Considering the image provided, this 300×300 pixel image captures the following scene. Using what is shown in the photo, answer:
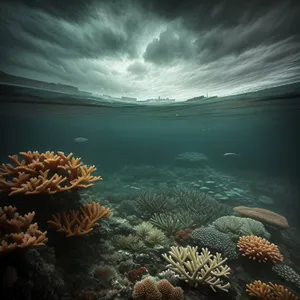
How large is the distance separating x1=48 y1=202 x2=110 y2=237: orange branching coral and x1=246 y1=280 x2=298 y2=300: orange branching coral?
4253 millimetres

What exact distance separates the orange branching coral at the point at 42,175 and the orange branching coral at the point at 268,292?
16.2 feet

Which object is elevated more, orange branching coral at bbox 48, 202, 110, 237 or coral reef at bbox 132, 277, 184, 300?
orange branching coral at bbox 48, 202, 110, 237

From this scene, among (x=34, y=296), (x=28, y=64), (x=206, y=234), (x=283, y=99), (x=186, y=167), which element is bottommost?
(x=186, y=167)

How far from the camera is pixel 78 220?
4574mm

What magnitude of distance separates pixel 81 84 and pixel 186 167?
2098cm

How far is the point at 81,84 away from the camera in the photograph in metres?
14.3

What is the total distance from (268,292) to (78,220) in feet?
16.6

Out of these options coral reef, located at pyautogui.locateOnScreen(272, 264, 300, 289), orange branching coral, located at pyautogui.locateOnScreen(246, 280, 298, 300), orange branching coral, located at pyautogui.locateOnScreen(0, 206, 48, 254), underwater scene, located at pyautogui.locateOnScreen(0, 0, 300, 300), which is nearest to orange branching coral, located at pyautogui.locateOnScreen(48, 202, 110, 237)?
underwater scene, located at pyautogui.locateOnScreen(0, 0, 300, 300)

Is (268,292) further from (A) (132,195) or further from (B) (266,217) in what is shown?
(A) (132,195)

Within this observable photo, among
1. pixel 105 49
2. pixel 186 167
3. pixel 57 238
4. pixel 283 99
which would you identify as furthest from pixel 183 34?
pixel 186 167

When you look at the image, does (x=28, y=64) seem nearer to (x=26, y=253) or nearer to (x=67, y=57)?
(x=67, y=57)

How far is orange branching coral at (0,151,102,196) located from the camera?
4.26 m

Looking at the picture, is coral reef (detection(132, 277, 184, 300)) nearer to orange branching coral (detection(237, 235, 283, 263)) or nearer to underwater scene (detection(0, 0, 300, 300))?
underwater scene (detection(0, 0, 300, 300))

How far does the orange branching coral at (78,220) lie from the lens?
4250mm
